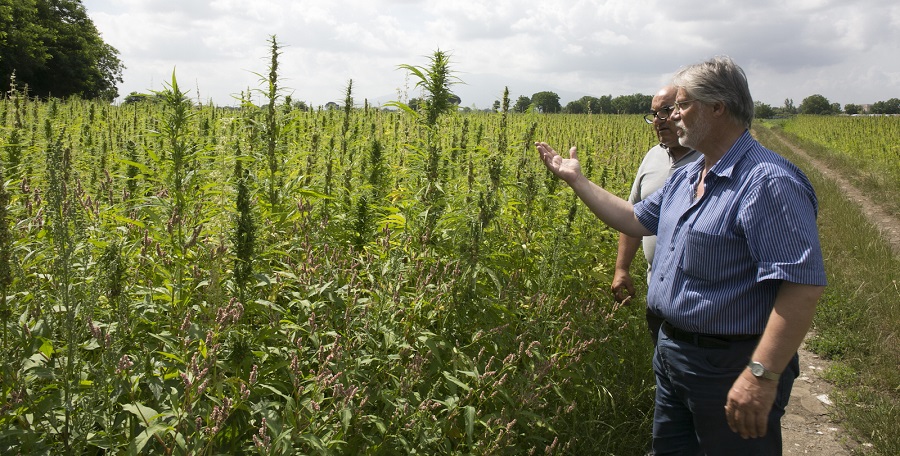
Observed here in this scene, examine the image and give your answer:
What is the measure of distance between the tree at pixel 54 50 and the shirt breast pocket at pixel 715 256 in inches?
1443

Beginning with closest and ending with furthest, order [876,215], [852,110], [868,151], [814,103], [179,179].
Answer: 1. [179,179]
2. [876,215]
3. [868,151]
4. [852,110]
5. [814,103]

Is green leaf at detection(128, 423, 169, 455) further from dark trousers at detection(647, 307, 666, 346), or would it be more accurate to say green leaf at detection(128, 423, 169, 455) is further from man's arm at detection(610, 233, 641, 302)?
man's arm at detection(610, 233, 641, 302)

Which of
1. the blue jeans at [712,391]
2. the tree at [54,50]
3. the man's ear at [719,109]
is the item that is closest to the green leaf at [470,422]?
the blue jeans at [712,391]

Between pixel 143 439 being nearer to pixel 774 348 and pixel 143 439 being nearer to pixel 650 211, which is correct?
pixel 774 348

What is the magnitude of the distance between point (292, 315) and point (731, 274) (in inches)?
77.5

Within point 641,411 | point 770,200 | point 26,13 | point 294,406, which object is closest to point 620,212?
point 770,200

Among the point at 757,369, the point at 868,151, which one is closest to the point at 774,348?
the point at 757,369

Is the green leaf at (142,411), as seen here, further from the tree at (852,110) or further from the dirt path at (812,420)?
the tree at (852,110)

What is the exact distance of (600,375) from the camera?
14.2ft

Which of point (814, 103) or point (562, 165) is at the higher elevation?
point (814, 103)

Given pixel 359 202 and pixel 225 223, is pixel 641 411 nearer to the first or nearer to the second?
pixel 359 202

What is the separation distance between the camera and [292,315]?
2803 mm

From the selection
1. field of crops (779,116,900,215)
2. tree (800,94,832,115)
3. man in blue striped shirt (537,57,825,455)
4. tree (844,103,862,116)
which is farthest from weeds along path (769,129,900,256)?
tree (800,94,832,115)

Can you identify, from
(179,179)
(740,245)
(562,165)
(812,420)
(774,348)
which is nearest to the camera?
(774,348)
